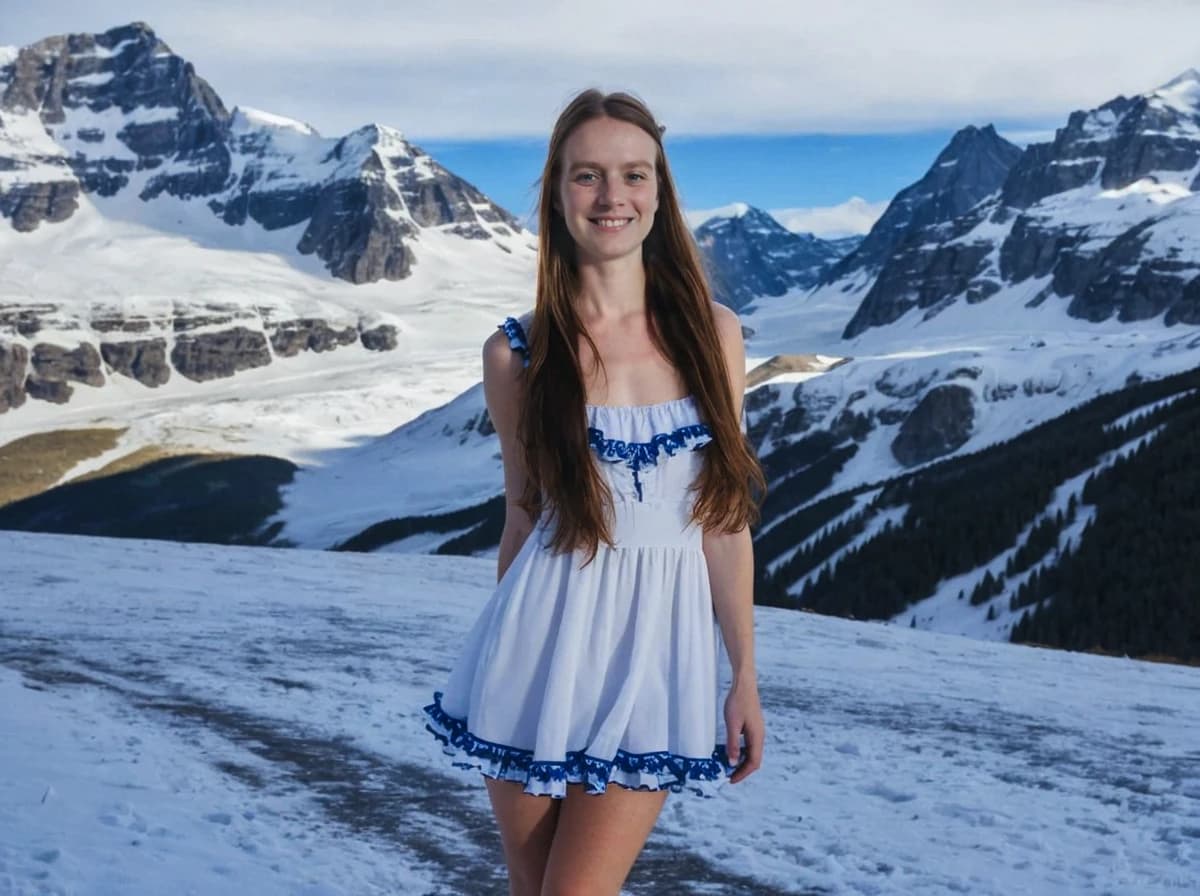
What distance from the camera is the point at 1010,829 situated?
32.7ft

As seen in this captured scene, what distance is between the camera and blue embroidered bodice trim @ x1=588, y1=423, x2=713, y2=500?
4.73 m

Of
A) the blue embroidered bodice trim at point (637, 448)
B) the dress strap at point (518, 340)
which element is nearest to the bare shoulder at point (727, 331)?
the blue embroidered bodice trim at point (637, 448)

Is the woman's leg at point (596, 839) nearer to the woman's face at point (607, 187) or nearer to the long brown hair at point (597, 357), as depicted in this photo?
the long brown hair at point (597, 357)

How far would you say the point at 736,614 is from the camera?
4.89m

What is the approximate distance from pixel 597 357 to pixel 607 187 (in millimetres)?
633

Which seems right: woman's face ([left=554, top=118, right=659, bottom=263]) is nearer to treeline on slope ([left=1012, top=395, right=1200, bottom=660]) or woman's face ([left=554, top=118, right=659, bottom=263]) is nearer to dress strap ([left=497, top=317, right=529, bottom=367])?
dress strap ([left=497, top=317, right=529, bottom=367])

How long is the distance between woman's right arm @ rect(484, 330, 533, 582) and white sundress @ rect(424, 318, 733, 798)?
0.19 meters

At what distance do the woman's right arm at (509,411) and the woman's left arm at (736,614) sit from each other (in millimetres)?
693

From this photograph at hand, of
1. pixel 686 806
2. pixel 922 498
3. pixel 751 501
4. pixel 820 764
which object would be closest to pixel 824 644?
pixel 820 764

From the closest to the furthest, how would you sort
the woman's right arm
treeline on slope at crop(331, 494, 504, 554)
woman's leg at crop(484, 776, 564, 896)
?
1. woman's leg at crop(484, 776, 564, 896)
2. the woman's right arm
3. treeline on slope at crop(331, 494, 504, 554)

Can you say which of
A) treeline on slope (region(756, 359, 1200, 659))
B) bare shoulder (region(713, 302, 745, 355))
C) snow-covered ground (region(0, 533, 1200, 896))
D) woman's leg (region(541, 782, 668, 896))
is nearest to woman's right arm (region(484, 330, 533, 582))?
bare shoulder (region(713, 302, 745, 355))

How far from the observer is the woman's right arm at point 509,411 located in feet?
16.1

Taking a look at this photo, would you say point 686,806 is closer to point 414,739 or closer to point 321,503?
point 414,739

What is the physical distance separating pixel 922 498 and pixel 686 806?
89.5 m
